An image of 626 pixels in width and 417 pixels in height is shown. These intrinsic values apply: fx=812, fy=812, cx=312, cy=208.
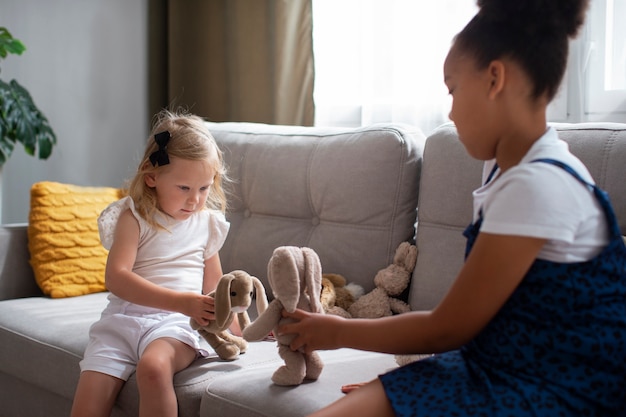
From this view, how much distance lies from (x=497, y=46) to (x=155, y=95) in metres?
3.02

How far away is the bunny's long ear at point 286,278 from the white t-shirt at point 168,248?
21.3 inches

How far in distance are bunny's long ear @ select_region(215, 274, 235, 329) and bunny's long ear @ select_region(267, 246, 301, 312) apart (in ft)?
0.54

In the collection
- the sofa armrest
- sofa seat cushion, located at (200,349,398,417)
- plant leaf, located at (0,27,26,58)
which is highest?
plant leaf, located at (0,27,26,58)

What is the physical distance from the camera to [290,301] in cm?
149

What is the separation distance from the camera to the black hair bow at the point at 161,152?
6.41 ft

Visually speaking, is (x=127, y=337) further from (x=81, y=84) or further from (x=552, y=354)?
(x=81, y=84)

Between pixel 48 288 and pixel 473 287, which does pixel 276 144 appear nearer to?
pixel 48 288

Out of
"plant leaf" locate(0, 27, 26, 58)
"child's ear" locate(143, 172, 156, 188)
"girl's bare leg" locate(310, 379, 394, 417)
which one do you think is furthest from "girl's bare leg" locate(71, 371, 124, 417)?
"plant leaf" locate(0, 27, 26, 58)

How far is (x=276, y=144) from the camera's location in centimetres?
255

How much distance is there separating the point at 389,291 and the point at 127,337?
68cm

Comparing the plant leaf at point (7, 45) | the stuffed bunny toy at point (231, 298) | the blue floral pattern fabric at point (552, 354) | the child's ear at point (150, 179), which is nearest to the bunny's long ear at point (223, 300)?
the stuffed bunny toy at point (231, 298)

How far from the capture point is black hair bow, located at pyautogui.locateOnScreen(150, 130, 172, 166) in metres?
1.95

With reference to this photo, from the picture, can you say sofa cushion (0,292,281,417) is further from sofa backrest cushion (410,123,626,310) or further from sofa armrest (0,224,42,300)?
sofa backrest cushion (410,123,626,310)

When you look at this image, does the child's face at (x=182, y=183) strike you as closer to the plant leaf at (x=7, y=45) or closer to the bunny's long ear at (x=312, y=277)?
the bunny's long ear at (x=312, y=277)
